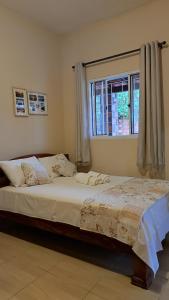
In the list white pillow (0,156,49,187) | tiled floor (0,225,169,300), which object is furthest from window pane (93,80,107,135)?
tiled floor (0,225,169,300)

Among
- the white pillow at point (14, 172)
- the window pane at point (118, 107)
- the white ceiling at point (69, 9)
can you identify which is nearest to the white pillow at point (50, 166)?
the white pillow at point (14, 172)

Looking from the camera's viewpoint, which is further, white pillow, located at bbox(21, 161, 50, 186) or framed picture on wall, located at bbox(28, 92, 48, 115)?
framed picture on wall, located at bbox(28, 92, 48, 115)

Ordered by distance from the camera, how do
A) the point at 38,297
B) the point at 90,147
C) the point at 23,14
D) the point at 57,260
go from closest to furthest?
the point at 38,297, the point at 57,260, the point at 23,14, the point at 90,147

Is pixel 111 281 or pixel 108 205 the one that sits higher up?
pixel 108 205

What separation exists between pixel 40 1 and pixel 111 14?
3.52 ft

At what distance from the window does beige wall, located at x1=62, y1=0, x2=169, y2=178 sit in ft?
0.51

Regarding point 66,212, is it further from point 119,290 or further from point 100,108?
point 100,108

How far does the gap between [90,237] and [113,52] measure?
278 cm

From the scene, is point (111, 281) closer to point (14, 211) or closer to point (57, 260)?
point (57, 260)

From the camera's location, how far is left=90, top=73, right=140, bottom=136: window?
3662 mm

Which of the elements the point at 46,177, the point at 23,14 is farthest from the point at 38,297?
the point at 23,14

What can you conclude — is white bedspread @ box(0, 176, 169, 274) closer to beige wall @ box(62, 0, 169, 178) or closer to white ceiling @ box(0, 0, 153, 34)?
beige wall @ box(62, 0, 169, 178)

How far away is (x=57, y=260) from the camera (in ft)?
7.69

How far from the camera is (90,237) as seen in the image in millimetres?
2211
